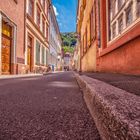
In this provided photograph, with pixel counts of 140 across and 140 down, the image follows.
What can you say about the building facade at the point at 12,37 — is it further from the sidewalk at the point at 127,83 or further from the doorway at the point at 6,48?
the sidewalk at the point at 127,83

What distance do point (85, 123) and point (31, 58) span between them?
1237 cm

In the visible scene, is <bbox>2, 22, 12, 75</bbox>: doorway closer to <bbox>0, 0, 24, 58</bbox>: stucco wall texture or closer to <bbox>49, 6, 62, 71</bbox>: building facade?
<bbox>0, 0, 24, 58</bbox>: stucco wall texture

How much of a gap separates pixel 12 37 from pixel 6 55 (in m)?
1.06

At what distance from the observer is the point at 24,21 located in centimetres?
1042

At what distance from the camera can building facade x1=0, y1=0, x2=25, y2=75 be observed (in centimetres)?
777

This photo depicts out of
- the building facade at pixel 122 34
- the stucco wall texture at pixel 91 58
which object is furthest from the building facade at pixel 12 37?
the building facade at pixel 122 34

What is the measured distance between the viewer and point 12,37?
8859mm

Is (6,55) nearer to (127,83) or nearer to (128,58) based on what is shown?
(128,58)

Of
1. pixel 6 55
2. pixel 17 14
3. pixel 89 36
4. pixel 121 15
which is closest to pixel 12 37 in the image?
pixel 6 55

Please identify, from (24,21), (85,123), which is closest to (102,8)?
(85,123)

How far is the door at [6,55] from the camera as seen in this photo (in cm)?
791

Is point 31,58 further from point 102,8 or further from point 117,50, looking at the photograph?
point 117,50

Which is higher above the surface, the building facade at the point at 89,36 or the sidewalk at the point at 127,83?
the building facade at the point at 89,36

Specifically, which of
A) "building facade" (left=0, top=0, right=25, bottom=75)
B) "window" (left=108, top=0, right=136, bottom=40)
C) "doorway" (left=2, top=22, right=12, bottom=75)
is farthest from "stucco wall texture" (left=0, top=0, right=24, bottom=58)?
"window" (left=108, top=0, right=136, bottom=40)
